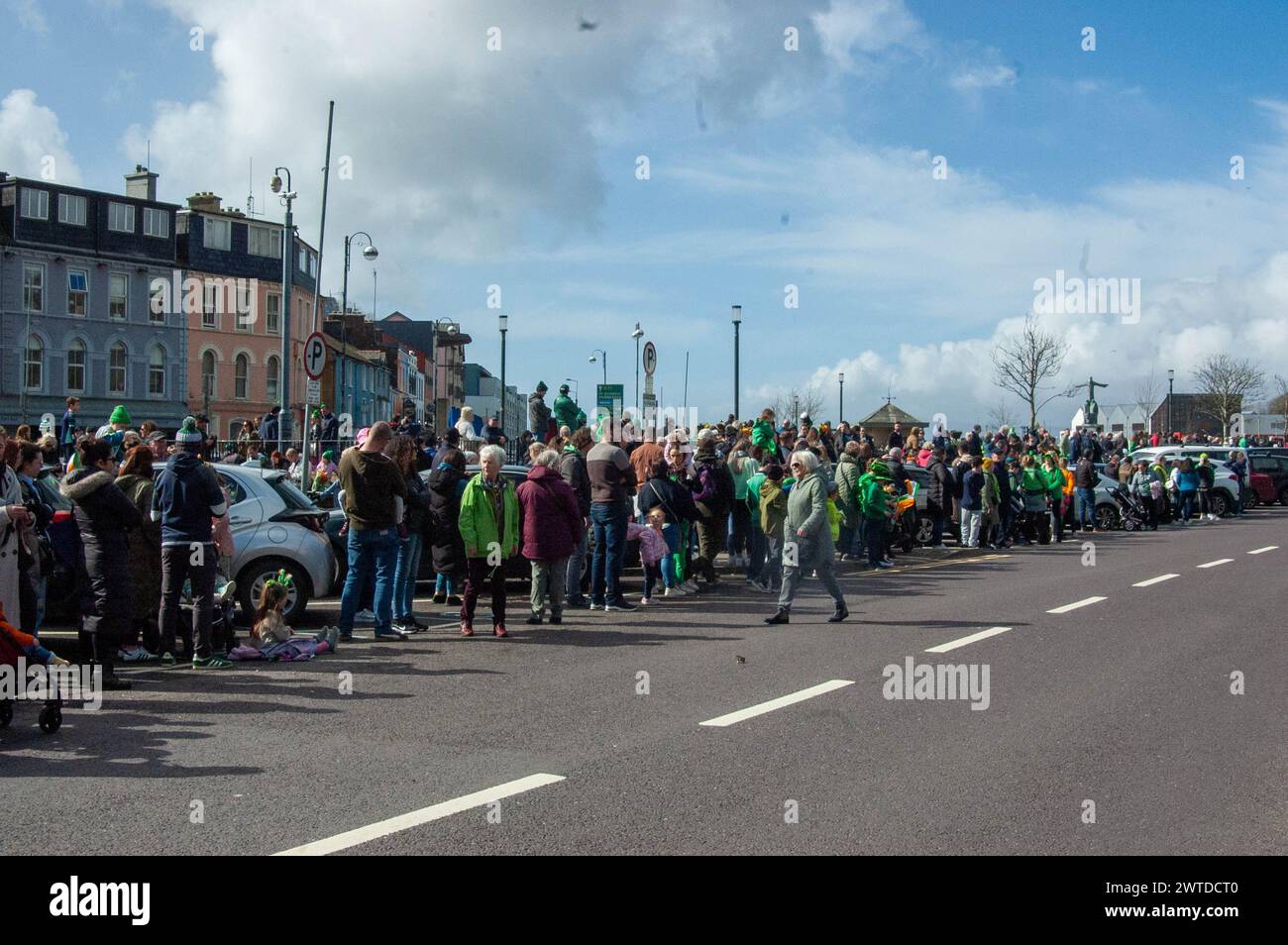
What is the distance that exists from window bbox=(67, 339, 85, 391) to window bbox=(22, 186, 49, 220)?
567 centimetres

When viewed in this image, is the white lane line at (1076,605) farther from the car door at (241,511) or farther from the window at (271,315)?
the window at (271,315)

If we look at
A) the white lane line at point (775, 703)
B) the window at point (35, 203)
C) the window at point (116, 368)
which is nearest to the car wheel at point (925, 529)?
the white lane line at point (775, 703)

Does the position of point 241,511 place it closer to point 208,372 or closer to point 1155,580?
point 1155,580

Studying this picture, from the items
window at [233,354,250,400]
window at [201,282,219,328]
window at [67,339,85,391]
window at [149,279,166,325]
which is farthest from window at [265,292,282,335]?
window at [67,339,85,391]

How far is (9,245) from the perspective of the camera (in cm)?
5547

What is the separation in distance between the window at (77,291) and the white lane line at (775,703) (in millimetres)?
56514

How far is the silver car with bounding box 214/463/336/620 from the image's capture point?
41.6ft

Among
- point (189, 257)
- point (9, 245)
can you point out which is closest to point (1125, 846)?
point (9, 245)

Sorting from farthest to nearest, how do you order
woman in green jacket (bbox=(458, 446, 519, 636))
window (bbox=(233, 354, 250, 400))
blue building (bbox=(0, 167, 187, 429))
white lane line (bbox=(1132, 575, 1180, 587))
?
window (bbox=(233, 354, 250, 400)) → blue building (bbox=(0, 167, 187, 429)) → white lane line (bbox=(1132, 575, 1180, 587)) → woman in green jacket (bbox=(458, 446, 519, 636))

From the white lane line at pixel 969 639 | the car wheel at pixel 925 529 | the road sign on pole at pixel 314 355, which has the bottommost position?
the white lane line at pixel 969 639

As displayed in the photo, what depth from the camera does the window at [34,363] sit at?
184 feet

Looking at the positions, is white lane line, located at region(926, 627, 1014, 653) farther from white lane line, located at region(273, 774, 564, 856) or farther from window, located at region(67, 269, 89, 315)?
window, located at region(67, 269, 89, 315)

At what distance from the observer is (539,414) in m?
21.9

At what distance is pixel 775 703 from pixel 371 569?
4.96 meters
